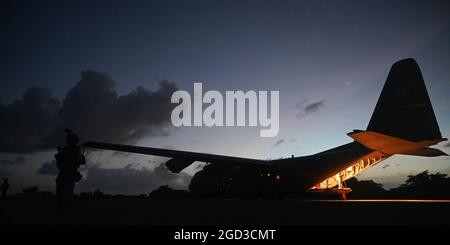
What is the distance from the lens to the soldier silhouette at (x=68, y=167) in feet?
36.0

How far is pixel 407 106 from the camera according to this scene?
15938 mm

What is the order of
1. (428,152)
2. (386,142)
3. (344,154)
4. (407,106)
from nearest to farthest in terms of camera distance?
(386,142), (407,106), (344,154), (428,152)

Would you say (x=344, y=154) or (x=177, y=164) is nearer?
→ (x=344, y=154)

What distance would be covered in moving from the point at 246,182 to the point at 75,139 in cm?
1181

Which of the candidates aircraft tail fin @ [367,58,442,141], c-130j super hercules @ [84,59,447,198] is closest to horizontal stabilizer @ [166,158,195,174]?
c-130j super hercules @ [84,59,447,198]

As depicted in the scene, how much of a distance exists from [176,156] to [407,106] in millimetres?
11838

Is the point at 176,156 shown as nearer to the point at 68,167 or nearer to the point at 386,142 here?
the point at 68,167

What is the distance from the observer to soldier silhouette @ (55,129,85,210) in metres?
11.0

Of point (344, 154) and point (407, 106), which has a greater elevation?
point (407, 106)

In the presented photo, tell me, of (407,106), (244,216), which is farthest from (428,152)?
(244,216)

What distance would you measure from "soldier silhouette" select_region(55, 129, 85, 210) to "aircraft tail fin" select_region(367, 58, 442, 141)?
560 inches

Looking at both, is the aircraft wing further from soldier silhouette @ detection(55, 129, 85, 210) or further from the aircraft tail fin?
the aircraft tail fin
